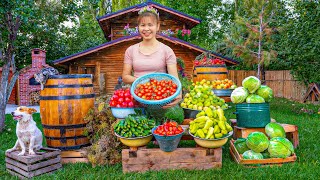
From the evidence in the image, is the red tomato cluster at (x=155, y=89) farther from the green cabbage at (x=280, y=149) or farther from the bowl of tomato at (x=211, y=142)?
the green cabbage at (x=280, y=149)

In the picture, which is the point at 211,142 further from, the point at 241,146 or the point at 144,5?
the point at 144,5

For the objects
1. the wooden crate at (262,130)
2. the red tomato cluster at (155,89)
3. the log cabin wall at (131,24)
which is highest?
the log cabin wall at (131,24)

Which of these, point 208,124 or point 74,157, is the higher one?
point 208,124

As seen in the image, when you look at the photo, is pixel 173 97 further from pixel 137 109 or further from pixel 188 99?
pixel 188 99

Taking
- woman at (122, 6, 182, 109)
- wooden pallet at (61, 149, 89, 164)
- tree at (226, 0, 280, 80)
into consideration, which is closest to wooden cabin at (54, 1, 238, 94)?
tree at (226, 0, 280, 80)

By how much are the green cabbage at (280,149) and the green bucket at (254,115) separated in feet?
1.76

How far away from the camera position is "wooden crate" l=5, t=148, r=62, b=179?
12.8 ft

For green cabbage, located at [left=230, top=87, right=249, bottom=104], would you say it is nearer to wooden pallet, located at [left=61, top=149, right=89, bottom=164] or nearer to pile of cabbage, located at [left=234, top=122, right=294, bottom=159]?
pile of cabbage, located at [left=234, top=122, right=294, bottom=159]

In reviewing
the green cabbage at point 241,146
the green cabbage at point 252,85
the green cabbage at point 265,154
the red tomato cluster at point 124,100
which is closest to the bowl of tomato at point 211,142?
the green cabbage at point 241,146

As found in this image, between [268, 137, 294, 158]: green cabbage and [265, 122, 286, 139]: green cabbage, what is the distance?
25 centimetres

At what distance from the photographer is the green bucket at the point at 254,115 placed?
498cm

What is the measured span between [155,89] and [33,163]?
1.93 metres

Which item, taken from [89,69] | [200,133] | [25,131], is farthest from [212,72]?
[89,69]

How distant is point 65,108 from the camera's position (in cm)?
446
